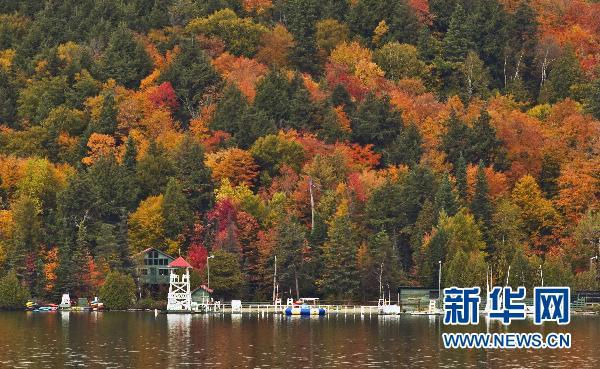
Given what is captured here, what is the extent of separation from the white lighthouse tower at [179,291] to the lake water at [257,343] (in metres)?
7.78

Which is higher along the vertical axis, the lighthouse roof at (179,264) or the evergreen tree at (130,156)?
the evergreen tree at (130,156)

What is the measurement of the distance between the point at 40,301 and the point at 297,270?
93.9 ft

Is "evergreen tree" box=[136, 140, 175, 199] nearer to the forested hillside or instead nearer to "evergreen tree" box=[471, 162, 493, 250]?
the forested hillside

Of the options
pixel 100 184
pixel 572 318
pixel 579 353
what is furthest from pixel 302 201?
pixel 579 353

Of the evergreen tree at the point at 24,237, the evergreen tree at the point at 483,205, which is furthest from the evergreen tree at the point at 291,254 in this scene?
the evergreen tree at the point at 24,237

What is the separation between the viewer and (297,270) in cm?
16138

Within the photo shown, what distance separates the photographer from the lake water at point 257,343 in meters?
103

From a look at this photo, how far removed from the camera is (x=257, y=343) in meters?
117

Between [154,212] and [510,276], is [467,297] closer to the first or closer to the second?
[510,276]

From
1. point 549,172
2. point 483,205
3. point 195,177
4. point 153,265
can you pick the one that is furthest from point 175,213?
point 549,172

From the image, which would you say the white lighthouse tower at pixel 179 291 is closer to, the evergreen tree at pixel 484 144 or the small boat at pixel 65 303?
the small boat at pixel 65 303

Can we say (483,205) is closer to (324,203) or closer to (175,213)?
(324,203)

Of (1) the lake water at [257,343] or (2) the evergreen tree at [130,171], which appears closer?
(1) the lake water at [257,343]

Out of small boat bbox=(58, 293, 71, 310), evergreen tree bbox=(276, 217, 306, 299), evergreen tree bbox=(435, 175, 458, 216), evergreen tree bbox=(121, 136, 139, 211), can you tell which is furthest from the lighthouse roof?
evergreen tree bbox=(435, 175, 458, 216)
